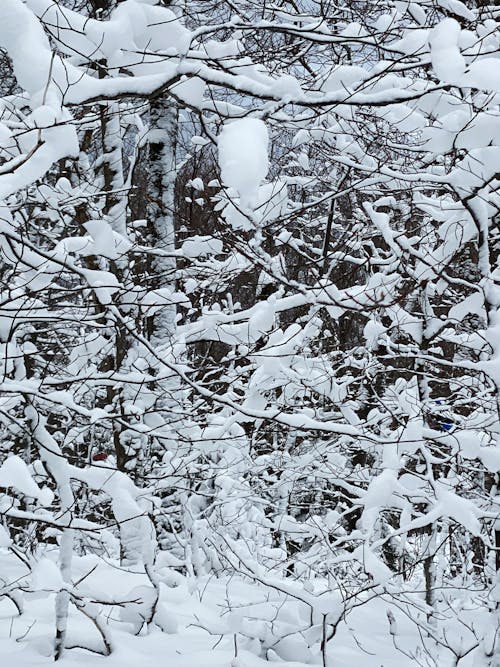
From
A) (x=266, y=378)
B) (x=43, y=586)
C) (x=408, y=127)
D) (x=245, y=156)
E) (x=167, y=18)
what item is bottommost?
(x=43, y=586)

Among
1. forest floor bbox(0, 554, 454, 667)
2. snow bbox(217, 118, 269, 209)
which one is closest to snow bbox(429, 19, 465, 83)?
snow bbox(217, 118, 269, 209)

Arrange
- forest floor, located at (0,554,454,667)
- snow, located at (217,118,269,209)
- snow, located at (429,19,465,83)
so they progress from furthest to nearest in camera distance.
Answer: forest floor, located at (0,554,454,667) < snow, located at (429,19,465,83) < snow, located at (217,118,269,209)

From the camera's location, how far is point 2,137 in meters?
2.22

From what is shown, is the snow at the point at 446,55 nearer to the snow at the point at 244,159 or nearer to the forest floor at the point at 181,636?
the snow at the point at 244,159

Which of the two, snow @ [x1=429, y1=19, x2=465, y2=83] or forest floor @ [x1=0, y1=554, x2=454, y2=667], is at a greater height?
snow @ [x1=429, y1=19, x2=465, y2=83]

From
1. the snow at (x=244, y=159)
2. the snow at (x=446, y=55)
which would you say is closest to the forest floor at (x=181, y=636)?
the snow at (x=244, y=159)

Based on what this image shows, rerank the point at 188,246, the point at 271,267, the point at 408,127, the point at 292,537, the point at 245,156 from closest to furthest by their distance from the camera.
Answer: the point at 245,156 → the point at 271,267 → the point at 408,127 → the point at 188,246 → the point at 292,537

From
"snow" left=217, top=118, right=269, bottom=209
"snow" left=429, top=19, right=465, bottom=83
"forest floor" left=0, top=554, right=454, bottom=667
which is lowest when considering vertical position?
"forest floor" left=0, top=554, right=454, bottom=667

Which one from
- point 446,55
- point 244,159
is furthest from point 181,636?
point 446,55

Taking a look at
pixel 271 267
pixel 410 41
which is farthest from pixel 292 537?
pixel 410 41

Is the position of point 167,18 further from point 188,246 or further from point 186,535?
point 186,535

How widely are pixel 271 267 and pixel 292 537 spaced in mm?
3191

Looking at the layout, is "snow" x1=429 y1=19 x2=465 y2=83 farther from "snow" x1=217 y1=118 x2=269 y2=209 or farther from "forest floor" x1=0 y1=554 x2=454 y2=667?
"forest floor" x1=0 y1=554 x2=454 y2=667

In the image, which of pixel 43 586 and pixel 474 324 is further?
pixel 474 324
